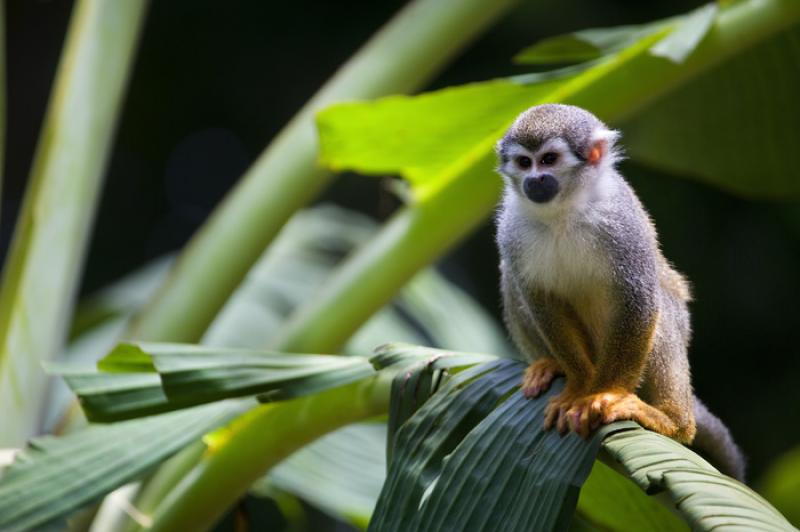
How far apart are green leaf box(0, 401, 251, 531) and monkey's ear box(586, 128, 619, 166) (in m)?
0.88

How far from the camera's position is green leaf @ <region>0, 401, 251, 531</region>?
1960mm

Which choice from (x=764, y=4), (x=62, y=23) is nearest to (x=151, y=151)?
Result: (x=62, y=23)

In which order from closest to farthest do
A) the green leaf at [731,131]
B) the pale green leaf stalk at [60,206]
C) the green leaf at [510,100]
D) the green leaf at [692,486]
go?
1. the green leaf at [692,486]
2. the green leaf at [510,100]
3. the pale green leaf stalk at [60,206]
4. the green leaf at [731,131]

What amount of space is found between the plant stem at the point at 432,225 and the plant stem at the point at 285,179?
0.76ft

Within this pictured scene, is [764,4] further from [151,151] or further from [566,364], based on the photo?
[151,151]

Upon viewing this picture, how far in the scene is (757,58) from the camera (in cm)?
287

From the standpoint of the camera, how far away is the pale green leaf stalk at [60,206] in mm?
2664

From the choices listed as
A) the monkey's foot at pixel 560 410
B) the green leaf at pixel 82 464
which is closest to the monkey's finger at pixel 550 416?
the monkey's foot at pixel 560 410

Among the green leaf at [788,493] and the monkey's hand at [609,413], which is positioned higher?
the monkey's hand at [609,413]

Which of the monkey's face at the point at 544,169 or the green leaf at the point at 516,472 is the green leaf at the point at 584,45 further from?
the green leaf at the point at 516,472

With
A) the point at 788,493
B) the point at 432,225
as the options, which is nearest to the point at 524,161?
the point at 432,225

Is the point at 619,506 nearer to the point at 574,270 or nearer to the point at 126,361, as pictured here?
the point at 574,270

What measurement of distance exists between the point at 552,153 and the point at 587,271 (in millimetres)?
246

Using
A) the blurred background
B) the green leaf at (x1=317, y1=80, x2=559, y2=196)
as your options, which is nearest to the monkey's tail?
the green leaf at (x1=317, y1=80, x2=559, y2=196)
